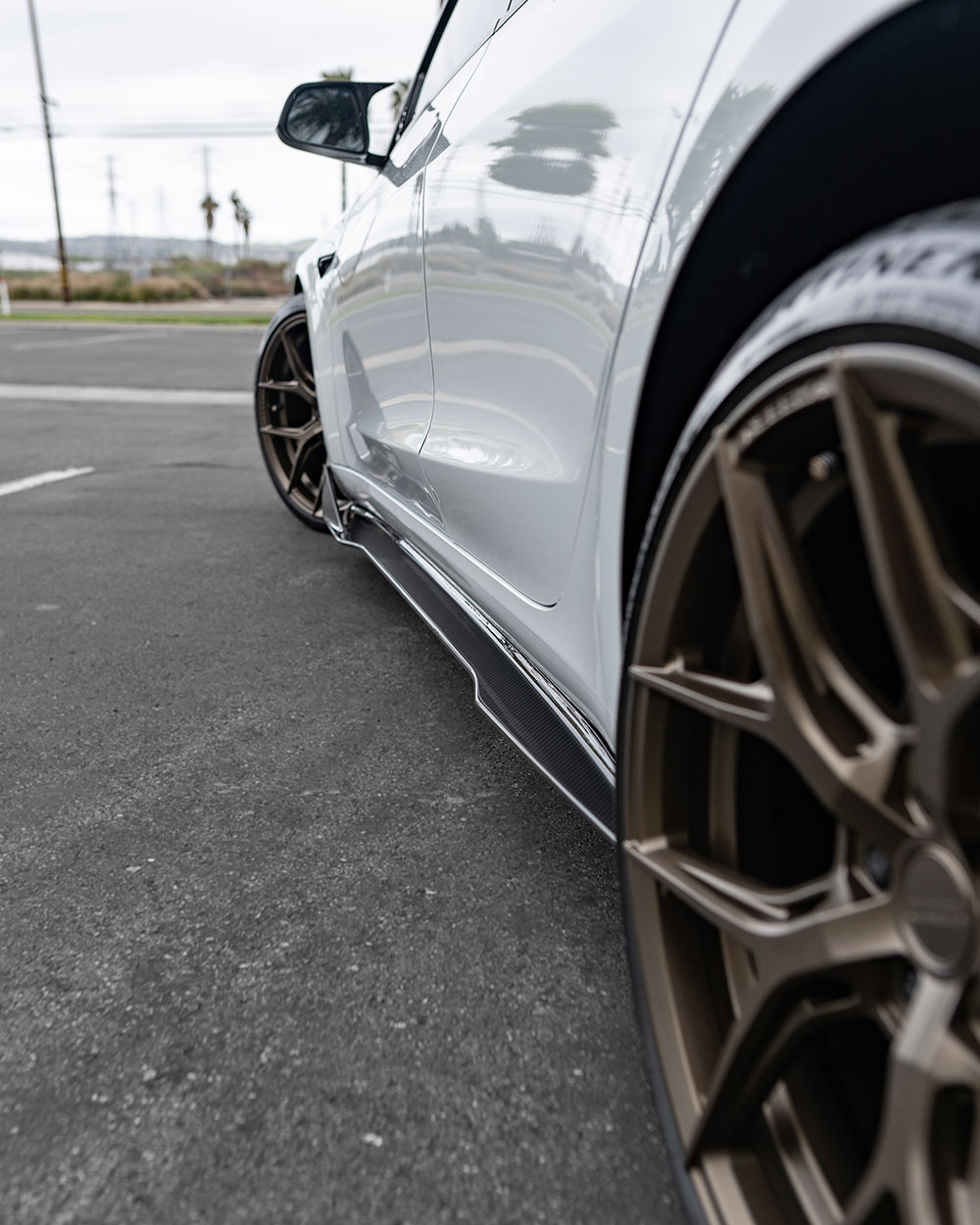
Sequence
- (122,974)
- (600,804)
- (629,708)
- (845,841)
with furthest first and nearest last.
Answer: (122,974), (600,804), (629,708), (845,841)

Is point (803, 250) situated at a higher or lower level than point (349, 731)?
higher

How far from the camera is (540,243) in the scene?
1544 millimetres

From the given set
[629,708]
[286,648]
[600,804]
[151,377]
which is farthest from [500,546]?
[151,377]

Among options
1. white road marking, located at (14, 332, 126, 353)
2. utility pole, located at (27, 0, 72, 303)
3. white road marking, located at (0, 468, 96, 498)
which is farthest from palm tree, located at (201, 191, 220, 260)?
white road marking, located at (0, 468, 96, 498)

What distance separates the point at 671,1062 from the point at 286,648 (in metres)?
2.12

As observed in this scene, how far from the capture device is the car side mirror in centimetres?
321

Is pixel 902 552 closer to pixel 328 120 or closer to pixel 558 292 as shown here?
pixel 558 292

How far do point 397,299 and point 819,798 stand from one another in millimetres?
1827

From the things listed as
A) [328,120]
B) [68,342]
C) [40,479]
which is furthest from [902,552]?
[68,342]

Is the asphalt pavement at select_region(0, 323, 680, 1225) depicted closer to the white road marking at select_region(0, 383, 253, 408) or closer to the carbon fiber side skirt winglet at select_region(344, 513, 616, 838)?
the carbon fiber side skirt winglet at select_region(344, 513, 616, 838)

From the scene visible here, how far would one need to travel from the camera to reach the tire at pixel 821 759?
2.60 feet

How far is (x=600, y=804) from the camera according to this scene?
1.47m

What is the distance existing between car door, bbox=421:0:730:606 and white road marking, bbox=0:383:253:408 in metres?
7.34

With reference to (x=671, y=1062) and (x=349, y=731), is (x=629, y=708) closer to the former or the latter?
(x=671, y=1062)
